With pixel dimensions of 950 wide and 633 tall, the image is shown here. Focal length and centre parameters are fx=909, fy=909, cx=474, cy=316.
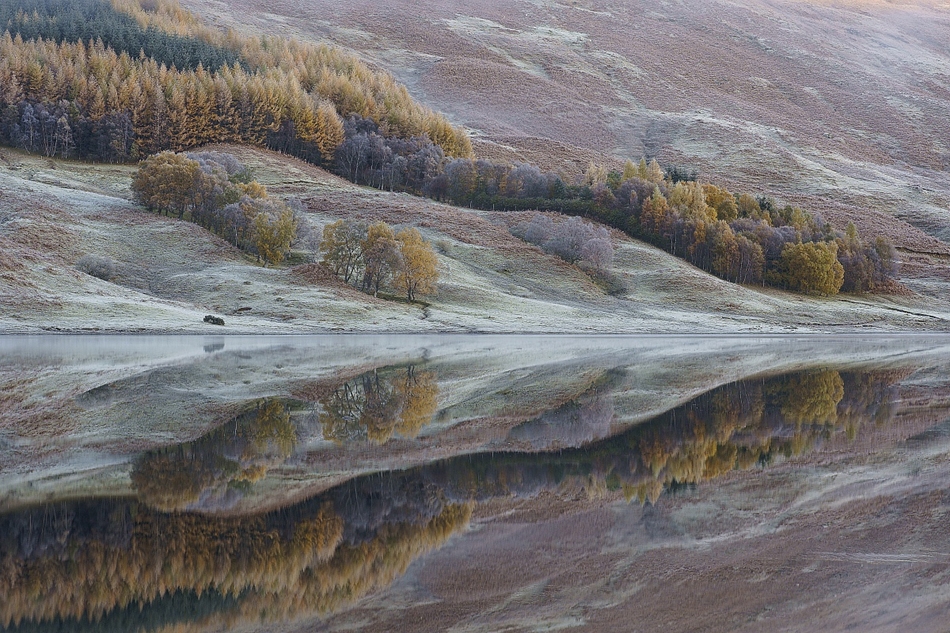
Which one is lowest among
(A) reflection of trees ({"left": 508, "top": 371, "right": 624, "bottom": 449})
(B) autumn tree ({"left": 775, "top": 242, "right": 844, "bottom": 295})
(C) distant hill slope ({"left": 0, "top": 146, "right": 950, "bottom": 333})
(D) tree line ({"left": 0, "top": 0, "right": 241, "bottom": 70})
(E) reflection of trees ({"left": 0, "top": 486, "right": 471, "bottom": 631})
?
(C) distant hill slope ({"left": 0, "top": 146, "right": 950, "bottom": 333})

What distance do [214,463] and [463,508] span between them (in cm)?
569

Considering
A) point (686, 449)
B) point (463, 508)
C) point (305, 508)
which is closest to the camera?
point (305, 508)

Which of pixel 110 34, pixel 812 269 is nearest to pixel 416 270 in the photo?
pixel 812 269

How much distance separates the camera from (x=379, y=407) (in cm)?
2741

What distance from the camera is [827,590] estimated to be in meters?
11.8

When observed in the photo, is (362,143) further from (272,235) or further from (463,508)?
(463,508)

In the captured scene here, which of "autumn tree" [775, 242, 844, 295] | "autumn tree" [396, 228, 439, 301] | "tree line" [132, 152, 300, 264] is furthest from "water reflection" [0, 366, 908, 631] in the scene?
"autumn tree" [775, 242, 844, 295]

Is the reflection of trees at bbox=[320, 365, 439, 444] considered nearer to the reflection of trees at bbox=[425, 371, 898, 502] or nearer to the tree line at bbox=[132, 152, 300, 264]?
the reflection of trees at bbox=[425, 371, 898, 502]

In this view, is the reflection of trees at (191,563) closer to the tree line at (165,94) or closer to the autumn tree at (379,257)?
the autumn tree at (379,257)

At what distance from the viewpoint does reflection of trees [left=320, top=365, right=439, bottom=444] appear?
2278 centimetres

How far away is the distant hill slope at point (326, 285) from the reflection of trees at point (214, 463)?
37304 mm

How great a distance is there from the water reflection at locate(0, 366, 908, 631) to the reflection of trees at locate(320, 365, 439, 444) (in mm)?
139

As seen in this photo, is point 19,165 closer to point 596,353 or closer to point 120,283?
point 120,283

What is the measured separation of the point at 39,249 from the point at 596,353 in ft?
152
